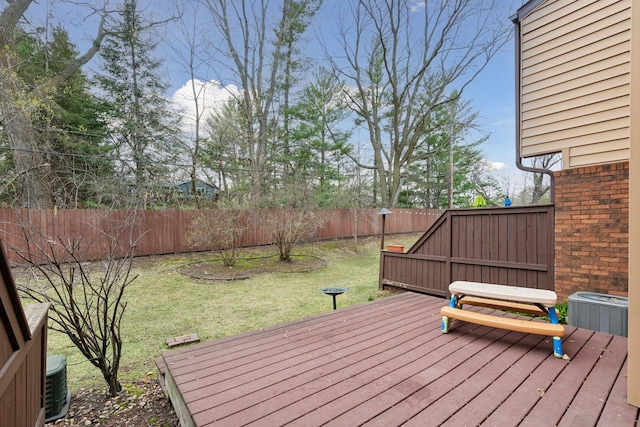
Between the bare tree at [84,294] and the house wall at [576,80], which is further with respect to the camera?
the house wall at [576,80]

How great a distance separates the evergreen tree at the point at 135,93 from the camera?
12.4 m

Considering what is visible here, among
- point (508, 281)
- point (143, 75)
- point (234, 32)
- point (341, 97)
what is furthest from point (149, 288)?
point (341, 97)

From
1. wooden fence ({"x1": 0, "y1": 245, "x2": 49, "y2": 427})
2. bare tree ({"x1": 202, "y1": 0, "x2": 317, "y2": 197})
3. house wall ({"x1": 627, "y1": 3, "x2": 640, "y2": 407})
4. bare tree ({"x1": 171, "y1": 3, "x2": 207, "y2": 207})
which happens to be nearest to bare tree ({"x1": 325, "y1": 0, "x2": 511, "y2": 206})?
bare tree ({"x1": 202, "y1": 0, "x2": 317, "y2": 197})

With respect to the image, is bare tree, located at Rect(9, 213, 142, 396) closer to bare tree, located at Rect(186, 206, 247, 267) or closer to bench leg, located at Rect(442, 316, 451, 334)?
bench leg, located at Rect(442, 316, 451, 334)

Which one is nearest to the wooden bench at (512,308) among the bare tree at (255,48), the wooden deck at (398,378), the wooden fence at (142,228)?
the wooden deck at (398,378)

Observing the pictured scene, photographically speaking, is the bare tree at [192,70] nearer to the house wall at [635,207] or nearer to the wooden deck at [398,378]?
the wooden deck at [398,378]

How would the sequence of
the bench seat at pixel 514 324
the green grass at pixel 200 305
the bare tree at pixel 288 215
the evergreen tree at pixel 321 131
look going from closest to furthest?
the bench seat at pixel 514 324 → the green grass at pixel 200 305 → the bare tree at pixel 288 215 → the evergreen tree at pixel 321 131

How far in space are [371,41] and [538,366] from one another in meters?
17.7

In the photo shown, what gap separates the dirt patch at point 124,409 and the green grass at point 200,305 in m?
0.26

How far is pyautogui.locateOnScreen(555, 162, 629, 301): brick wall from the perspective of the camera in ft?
11.2

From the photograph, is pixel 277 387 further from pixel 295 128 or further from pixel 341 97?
pixel 341 97

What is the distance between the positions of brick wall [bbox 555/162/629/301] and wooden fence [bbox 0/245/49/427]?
5.07 m

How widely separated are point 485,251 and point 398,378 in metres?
3.00

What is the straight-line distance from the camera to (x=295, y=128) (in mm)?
16891
